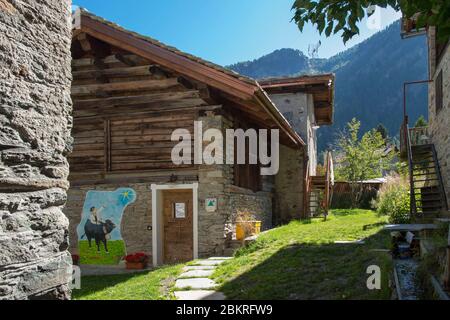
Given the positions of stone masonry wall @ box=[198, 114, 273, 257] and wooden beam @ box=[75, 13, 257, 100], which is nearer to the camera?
wooden beam @ box=[75, 13, 257, 100]

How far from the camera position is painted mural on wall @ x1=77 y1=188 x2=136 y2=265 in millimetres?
10180

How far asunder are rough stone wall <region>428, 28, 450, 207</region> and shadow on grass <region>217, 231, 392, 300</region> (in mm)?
3182

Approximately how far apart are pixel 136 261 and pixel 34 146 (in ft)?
22.4

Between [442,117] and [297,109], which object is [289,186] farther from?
[442,117]

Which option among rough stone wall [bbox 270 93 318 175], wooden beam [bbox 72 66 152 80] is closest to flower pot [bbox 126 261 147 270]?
wooden beam [bbox 72 66 152 80]

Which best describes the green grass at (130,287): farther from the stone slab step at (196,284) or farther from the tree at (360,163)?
the tree at (360,163)

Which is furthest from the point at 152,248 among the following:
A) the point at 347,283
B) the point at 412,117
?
the point at 412,117

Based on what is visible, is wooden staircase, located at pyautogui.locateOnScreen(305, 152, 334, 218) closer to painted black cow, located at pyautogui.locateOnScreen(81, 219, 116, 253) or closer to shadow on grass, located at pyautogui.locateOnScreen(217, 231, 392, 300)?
shadow on grass, located at pyautogui.locateOnScreen(217, 231, 392, 300)

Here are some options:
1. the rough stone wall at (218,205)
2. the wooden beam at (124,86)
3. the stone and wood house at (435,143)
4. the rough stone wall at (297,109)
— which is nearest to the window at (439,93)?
the stone and wood house at (435,143)

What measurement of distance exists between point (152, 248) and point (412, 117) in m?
95.8

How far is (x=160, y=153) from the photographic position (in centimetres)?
1007

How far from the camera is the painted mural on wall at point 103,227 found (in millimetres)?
10180

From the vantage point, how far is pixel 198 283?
6.57 metres
